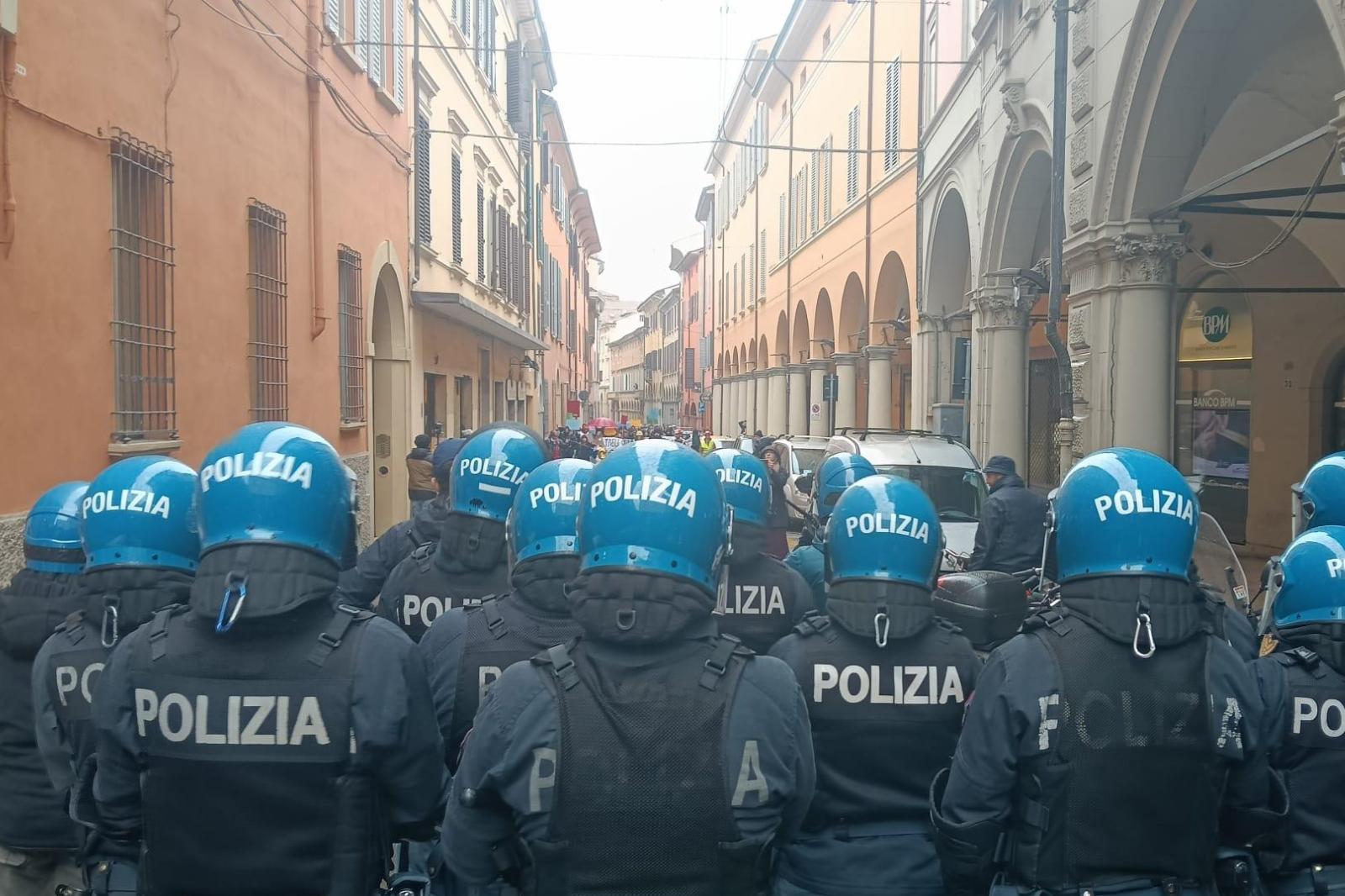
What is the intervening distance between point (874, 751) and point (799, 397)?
32783mm

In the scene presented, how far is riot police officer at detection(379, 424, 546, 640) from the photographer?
4438 millimetres

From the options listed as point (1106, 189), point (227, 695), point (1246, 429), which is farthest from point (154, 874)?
point (1246, 429)

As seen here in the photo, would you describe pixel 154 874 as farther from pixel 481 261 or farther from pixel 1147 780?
pixel 481 261

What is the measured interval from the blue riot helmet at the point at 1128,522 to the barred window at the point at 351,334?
11.2 metres

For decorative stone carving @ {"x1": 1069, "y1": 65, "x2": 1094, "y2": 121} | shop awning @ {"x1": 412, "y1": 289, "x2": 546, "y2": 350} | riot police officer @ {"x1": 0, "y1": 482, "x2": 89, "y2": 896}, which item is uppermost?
decorative stone carving @ {"x1": 1069, "y1": 65, "x2": 1094, "y2": 121}

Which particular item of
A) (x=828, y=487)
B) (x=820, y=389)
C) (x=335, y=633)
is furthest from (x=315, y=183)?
(x=820, y=389)

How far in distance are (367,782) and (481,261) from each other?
20.9 meters

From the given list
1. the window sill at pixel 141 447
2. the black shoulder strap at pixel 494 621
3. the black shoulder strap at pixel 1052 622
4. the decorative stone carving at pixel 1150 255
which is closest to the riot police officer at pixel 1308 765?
the black shoulder strap at pixel 1052 622

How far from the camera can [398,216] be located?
1554 cm

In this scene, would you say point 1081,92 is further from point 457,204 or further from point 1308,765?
point 457,204

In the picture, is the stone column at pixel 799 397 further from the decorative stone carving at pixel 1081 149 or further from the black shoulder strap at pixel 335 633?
the black shoulder strap at pixel 335 633

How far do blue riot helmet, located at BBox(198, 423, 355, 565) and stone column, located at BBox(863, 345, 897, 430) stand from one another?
2197 centimetres

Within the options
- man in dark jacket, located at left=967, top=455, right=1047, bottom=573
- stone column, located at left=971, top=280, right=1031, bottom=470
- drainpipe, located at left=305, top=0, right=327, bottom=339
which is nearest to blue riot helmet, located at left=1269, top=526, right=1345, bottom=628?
man in dark jacket, located at left=967, top=455, right=1047, bottom=573

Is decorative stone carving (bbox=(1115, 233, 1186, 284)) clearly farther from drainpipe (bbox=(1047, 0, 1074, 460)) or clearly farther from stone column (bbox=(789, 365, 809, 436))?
stone column (bbox=(789, 365, 809, 436))
